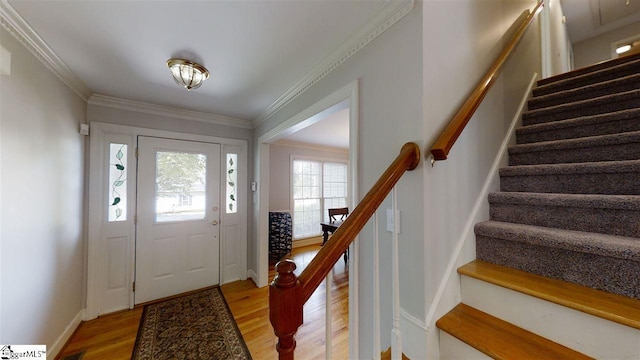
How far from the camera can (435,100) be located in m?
1.11

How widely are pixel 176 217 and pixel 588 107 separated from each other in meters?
4.16

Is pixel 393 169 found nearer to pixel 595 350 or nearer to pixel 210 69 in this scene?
pixel 595 350

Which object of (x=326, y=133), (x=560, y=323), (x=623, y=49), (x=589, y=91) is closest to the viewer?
(x=560, y=323)

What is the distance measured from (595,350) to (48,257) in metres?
3.22

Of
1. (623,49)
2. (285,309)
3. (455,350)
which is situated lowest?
(455,350)

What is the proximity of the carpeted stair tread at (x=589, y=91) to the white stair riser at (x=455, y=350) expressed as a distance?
2.27m

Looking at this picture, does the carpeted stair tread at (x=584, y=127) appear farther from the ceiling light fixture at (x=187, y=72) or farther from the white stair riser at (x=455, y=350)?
the ceiling light fixture at (x=187, y=72)

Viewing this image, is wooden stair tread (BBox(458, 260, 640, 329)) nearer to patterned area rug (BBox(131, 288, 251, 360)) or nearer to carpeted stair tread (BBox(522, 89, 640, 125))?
carpeted stair tread (BBox(522, 89, 640, 125))

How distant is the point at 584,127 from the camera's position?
1593 millimetres

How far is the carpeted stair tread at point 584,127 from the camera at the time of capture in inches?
56.0

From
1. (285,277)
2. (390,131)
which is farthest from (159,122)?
(285,277)

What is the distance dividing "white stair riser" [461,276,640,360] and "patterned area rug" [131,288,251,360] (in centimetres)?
180

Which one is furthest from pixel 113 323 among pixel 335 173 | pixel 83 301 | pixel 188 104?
pixel 335 173

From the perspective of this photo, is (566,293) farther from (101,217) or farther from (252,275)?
(101,217)
